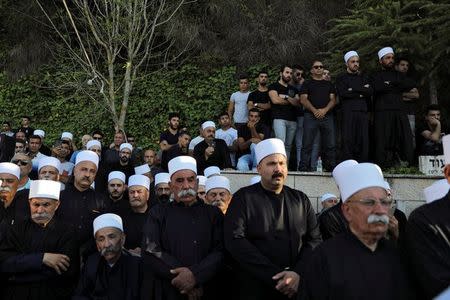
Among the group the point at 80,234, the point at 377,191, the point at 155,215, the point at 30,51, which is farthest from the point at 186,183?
the point at 30,51

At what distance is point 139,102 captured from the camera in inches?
642

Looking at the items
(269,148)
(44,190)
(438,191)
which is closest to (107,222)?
(44,190)

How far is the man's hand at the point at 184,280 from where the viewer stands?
166 inches

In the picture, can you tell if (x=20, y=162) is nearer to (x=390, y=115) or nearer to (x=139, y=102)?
(x=390, y=115)

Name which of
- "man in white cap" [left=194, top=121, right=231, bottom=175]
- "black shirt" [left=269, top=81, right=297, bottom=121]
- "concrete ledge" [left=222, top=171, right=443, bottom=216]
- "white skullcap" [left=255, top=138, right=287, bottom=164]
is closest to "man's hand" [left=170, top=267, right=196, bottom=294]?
"white skullcap" [left=255, top=138, right=287, bottom=164]

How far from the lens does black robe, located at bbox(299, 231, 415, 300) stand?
9.95ft

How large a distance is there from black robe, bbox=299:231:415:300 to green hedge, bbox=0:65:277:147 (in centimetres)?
1156

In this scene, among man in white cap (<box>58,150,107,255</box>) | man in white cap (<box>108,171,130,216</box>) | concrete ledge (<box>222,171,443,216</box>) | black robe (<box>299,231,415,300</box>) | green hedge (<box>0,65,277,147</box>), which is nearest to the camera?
black robe (<box>299,231,415,300</box>)

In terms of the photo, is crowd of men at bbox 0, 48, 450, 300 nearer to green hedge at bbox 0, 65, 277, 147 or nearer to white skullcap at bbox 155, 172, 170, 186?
white skullcap at bbox 155, 172, 170, 186

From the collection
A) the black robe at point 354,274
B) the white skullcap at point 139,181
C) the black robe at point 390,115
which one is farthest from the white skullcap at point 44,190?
the black robe at point 390,115

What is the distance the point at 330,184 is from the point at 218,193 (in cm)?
268

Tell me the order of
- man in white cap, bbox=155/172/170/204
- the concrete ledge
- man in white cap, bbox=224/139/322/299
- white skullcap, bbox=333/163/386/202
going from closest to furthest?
white skullcap, bbox=333/163/386/202, man in white cap, bbox=224/139/322/299, man in white cap, bbox=155/172/170/204, the concrete ledge

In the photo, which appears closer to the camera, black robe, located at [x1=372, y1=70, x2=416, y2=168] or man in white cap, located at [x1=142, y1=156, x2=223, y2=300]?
man in white cap, located at [x1=142, y1=156, x2=223, y2=300]

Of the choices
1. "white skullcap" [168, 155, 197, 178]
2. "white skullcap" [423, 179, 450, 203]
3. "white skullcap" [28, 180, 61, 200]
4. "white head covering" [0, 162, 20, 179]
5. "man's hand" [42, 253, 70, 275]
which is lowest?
"man's hand" [42, 253, 70, 275]
